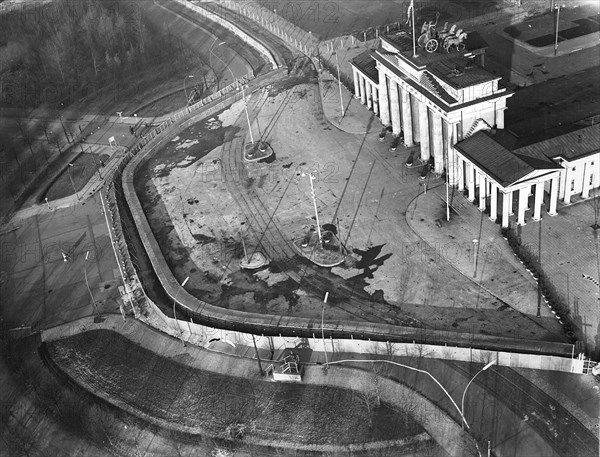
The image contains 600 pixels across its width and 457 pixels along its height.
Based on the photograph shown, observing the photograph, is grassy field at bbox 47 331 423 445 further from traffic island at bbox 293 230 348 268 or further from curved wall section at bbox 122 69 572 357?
traffic island at bbox 293 230 348 268

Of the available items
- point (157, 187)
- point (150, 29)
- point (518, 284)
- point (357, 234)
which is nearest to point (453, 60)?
point (357, 234)

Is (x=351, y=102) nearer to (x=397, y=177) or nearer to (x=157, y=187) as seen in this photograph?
(x=397, y=177)

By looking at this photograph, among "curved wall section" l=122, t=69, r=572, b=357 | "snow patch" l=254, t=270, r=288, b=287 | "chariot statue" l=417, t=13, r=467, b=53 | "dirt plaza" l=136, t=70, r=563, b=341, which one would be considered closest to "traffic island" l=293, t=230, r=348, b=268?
"dirt plaza" l=136, t=70, r=563, b=341

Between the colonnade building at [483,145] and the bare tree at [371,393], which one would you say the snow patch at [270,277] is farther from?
the colonnade building at [483,145]

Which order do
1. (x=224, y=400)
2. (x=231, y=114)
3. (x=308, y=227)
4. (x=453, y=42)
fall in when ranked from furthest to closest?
(x=231, y=114) → (x=453, y=42) → (x=308, y=227) → (x=224, y=400)

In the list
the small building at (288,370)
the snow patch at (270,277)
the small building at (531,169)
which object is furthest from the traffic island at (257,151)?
the small building at (288,370)

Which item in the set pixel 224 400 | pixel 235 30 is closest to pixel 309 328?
pixel 224 400

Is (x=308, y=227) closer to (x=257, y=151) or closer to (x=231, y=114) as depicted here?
(x=257, y=151)
